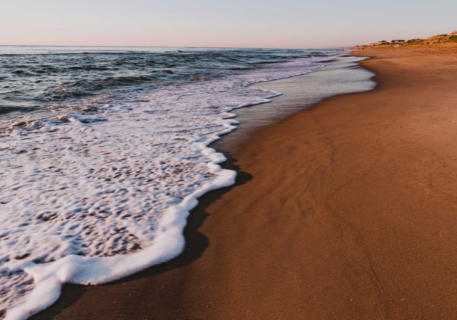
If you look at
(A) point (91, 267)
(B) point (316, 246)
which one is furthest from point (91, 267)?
(B) point (316, 246)

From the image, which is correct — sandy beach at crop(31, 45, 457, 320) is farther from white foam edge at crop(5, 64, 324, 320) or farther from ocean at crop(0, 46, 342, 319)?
ocean at crop(0, 46, 342, 319)

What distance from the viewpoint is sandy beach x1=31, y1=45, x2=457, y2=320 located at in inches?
75.0

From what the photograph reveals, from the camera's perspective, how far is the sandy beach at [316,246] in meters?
1.91

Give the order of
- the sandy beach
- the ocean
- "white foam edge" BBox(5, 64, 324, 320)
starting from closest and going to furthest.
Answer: the sandy beach, "white foam edge" BBox(5, 64, 324, 320), the ocean

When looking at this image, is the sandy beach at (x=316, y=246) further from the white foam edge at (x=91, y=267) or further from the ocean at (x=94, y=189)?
the ocean at (x=94, y=189)

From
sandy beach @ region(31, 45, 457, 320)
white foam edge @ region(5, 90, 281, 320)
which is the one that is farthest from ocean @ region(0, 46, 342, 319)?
sandy beach @ region(31, 45, 457, 320)

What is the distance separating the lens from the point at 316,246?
2.42m

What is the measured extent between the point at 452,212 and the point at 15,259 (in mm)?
3391

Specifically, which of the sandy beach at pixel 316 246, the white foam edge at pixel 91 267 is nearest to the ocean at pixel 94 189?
the white foam edge at pixel 91 267

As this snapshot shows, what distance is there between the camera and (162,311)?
1918 mm

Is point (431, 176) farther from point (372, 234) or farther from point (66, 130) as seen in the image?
point (66, 130)

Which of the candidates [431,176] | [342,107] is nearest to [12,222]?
[431,176]

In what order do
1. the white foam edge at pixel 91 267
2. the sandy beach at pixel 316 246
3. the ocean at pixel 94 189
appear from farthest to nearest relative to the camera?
1. the ocean at pixel 94 189
2. the white foam edge at pixel 91 267
3. the sandy beach at pixel 316 246

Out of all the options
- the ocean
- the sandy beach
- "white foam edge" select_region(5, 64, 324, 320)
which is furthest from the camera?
the ocean
